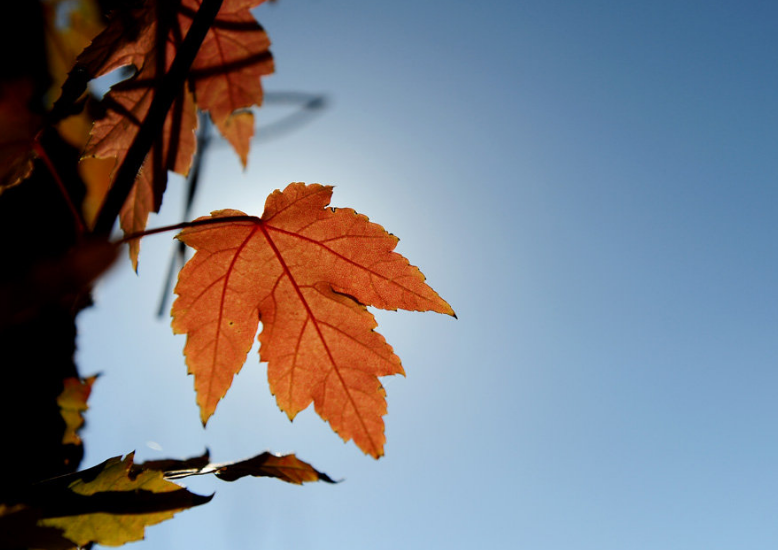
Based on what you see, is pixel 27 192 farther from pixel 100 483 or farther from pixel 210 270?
pixel 100 483

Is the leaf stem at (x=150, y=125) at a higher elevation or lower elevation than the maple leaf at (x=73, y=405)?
higher

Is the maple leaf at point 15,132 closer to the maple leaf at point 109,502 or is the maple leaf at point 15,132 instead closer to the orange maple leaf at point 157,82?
the orange maple leaf at point 157,82

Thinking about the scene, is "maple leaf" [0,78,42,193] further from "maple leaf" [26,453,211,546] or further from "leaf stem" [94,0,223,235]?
"maple leaf" [26,453,211,546]

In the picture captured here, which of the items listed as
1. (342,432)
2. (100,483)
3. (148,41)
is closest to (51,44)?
(148,41)

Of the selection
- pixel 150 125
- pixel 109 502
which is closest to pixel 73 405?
pixel 109 502

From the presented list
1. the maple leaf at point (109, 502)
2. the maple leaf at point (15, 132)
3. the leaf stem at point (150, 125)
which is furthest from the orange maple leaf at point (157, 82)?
the maple leaf at point (109, 502)

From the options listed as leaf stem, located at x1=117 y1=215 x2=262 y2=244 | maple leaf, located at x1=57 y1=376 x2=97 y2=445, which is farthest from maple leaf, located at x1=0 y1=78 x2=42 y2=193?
maple leaf, located at x1=57 y1=376 x2=97 y2=445
